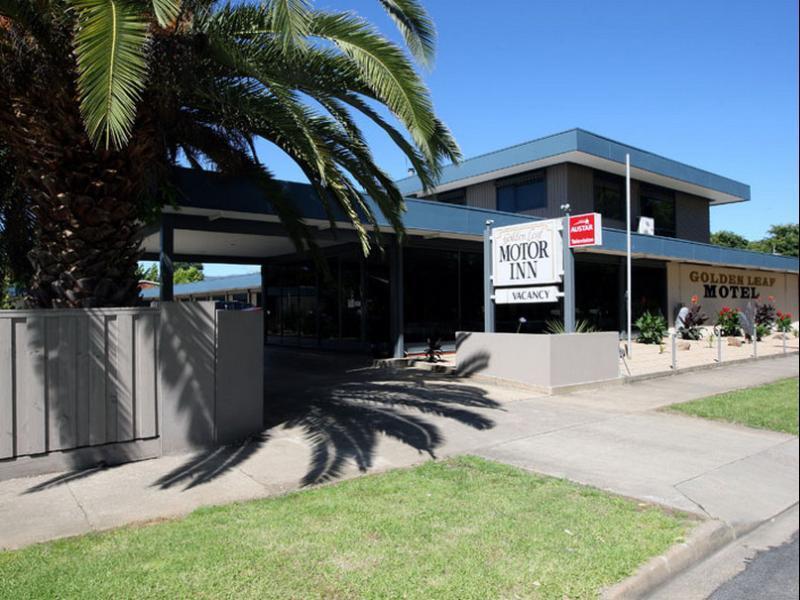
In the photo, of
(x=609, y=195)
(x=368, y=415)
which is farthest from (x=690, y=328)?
(x=368, y=415)

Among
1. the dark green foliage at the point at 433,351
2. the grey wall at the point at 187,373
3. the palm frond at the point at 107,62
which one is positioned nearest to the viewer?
the palm frond at the point at 107,62

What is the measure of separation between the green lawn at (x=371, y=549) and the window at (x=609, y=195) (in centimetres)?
2144

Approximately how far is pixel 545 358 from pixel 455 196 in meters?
17.3

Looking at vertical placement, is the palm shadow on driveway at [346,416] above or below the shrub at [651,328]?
below

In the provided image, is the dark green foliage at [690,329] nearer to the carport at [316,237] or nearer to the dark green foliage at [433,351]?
the carport at [316,237]

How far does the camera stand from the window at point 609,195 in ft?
82.4

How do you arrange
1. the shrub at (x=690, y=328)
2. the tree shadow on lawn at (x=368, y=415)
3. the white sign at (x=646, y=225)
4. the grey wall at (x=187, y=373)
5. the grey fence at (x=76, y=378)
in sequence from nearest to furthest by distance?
the grey fence at (x=76, y=378) < the grey wall at (x=187, y=373) < the tree shadow on lawn at (x=368, y=415) < the shrub at (x=690, y=328) < the white sign at (x=646, y=225)

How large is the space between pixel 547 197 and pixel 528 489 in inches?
784

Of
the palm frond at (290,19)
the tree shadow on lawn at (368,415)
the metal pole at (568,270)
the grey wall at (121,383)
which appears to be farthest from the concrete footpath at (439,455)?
the palm frond at (290,19)

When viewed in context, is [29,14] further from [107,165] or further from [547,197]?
[547,197]

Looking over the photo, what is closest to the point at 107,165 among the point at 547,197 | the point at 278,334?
the point at 278,334

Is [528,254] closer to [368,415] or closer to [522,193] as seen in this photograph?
[368,415]

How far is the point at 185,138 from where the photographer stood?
918 cm

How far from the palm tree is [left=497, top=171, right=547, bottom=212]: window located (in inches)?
Answer: 678
